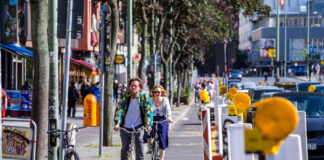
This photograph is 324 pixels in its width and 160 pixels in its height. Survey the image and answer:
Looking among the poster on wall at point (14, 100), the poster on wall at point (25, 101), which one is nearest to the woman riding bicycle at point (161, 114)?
the poster on wall at point (25, 101)

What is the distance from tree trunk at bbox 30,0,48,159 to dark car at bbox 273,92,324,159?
4598mm

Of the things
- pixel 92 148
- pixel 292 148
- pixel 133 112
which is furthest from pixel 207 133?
pixel 92 148

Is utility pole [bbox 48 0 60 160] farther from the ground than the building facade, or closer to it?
closer to it

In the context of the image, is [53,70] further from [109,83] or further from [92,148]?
[109,83]

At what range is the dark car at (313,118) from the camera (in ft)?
41.8

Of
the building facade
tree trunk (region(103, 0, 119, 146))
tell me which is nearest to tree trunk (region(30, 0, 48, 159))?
tree trunk (region(103, 0, 119, 146))

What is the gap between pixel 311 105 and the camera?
48.8ft

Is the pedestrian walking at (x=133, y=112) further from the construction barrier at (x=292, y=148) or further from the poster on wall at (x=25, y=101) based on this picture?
the poster on wall at (x=25, y=101)

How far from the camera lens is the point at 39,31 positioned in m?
10.3

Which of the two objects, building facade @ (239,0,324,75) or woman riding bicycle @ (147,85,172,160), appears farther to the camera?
building facade @ (239,0,324,75)

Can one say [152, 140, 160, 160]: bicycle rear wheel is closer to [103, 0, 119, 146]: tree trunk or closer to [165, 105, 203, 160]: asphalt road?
[165, 105, 203, 160]: asphalt road

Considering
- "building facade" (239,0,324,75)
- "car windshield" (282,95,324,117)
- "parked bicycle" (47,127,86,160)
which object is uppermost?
"building facade" (239,0,324,75)

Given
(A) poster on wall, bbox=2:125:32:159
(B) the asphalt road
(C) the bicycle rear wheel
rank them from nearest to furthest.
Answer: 1. (A) poster on wall, bbox=2:125:32:159
2. (C) the bicycle rear wheel
3. (B) the asphalt road

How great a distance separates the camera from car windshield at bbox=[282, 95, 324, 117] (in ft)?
47.7
